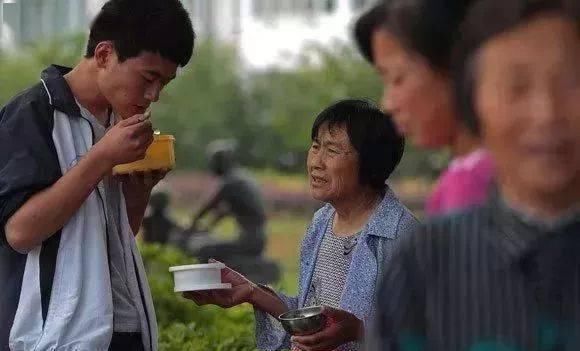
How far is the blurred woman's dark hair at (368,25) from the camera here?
2.15m

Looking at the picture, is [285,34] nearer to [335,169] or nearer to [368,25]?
[335,169]

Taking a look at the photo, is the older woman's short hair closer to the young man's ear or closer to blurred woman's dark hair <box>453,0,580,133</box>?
the young man's ear

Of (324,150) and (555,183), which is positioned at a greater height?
(555,183)

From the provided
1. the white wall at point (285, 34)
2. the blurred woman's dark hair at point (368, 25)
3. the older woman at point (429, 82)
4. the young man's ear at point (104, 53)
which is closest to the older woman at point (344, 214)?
the young man's ear at point (104, 53)

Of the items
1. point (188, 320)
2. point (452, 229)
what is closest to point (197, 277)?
point (452, 229)

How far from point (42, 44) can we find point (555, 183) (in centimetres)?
1601

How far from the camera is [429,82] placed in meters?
1.98

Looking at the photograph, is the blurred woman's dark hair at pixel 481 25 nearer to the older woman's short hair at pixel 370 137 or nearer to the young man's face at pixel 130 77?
the young man's face at pixel 130 77

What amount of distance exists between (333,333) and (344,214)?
507mm

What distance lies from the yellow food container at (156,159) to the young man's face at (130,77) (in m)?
0.21

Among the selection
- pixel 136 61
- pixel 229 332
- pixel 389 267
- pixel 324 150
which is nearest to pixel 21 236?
pixel 136 61

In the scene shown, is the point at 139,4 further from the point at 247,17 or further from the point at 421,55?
the point at 247,17

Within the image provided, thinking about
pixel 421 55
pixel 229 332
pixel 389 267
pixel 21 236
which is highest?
pixel 421 55

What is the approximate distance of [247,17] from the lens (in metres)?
17.0
